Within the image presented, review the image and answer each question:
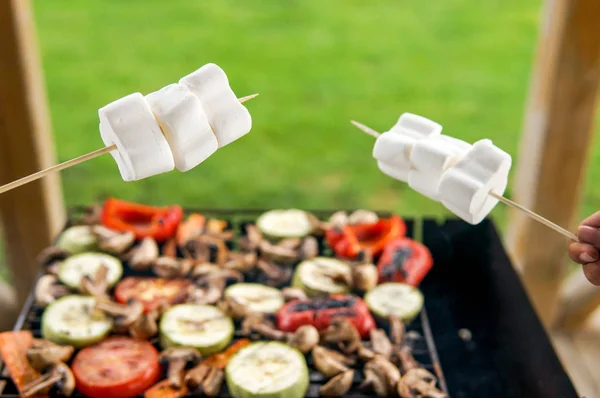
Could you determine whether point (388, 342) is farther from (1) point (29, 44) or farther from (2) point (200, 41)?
(2) point (200, 41)

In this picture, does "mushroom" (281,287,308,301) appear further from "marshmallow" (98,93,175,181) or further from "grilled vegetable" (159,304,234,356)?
"marshmallow" (98,93,175,181)

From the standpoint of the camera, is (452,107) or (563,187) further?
(452,107)

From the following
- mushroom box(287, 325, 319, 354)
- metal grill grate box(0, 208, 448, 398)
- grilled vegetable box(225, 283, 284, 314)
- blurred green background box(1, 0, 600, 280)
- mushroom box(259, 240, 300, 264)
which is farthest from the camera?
blurred green background box(1, 0, 600, 280)

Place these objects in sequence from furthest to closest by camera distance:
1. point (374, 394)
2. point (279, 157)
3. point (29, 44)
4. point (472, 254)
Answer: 1. point (279, 157)
2. point (29, 44)
3. point (472, 254)
4. point (374, 394)

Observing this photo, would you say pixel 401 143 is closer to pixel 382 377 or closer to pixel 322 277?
pixel 382 377

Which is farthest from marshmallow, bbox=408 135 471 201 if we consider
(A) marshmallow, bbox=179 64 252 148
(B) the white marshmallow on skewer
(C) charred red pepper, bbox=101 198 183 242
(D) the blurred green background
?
(D) the blurred green background

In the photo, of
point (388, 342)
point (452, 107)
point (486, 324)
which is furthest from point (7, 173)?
point (452, 107)
